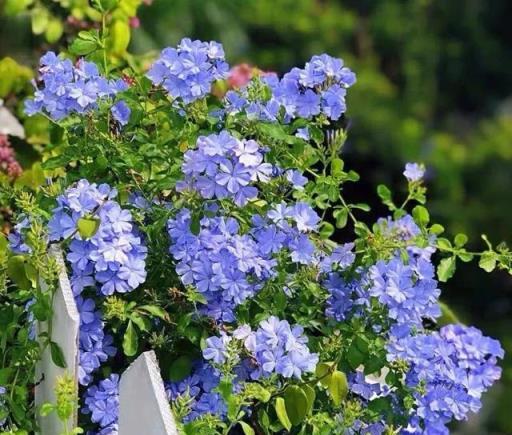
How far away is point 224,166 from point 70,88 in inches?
9.9

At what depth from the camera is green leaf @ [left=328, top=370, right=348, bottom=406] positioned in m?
1.36

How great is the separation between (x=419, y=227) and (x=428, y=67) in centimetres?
304

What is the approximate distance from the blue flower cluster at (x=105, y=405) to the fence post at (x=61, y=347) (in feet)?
0.17

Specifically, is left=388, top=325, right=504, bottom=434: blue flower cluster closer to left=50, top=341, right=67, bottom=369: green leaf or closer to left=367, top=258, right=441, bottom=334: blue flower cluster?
left=367, top=258, right=441, bottom=334: blue flower cluster

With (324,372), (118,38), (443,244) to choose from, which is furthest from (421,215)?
(118,38)

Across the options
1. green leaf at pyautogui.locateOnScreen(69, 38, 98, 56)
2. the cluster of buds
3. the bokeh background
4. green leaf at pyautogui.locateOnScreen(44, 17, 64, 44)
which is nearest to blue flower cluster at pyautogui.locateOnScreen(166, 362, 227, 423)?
green leaf at pyautogui.locateOnScreen(69, 38, 98, 56)

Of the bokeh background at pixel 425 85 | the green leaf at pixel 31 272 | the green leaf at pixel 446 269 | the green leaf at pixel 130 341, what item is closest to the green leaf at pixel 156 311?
the green leaf at pixel 130 341

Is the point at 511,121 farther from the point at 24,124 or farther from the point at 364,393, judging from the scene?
the point at 364,393

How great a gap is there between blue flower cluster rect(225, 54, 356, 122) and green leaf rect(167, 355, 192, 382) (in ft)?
1.08

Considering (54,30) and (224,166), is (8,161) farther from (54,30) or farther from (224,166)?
(224,166)

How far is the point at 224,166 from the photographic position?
1.32 m

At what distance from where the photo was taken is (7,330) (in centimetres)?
142

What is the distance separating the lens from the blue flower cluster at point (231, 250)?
135 centimetres

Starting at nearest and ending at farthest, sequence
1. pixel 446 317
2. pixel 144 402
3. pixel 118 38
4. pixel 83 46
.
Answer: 1. pixel 144 402
2. pixel 83 46
3. pixel 446 317
4. pixel 118 38
